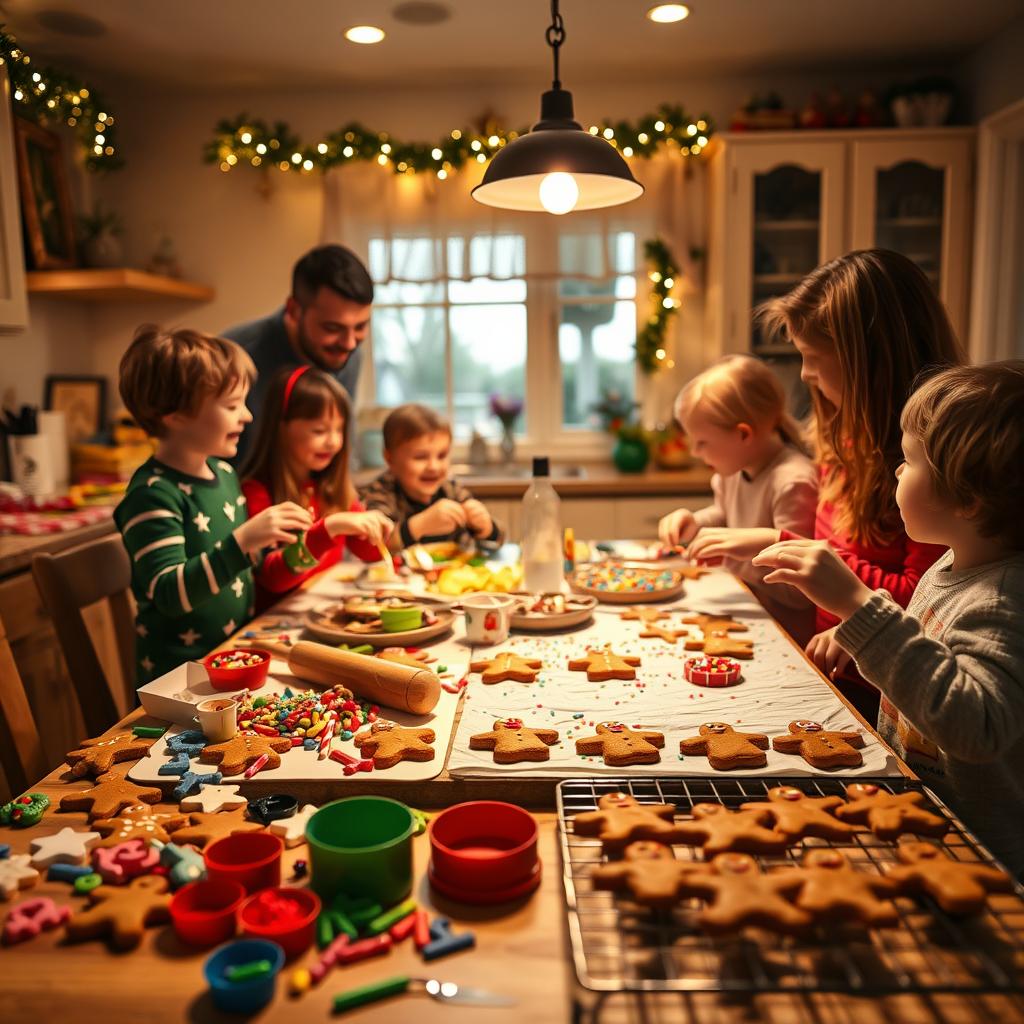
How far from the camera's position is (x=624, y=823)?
0.86 m

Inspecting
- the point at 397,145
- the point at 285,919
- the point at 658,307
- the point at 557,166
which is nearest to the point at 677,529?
the point at 557,166

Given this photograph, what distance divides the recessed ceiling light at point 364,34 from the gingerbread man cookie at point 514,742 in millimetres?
2937

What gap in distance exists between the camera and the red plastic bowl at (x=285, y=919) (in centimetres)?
75

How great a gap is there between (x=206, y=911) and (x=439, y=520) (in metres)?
1.68

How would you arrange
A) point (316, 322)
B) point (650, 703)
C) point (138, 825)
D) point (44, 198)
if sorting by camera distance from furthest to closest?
point (44, 198) < point (316, 322) < point (650, 703) < point (138, 825)

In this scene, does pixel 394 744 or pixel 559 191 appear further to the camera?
pixel 559 191

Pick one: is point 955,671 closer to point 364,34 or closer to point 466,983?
point 466,983

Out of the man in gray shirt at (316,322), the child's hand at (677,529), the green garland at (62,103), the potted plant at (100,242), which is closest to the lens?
the child's hand at (677,529)

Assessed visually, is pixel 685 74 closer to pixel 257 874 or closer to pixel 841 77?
pixel 841 77

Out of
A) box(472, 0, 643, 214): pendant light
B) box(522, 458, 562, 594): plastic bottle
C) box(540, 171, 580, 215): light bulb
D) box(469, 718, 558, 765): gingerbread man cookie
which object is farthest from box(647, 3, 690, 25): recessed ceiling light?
box(469, 718, 558, 765): gingerbread man cookie

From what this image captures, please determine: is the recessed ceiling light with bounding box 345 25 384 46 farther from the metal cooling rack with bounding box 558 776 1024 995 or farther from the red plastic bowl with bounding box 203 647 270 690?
the metal cooling rack with bounding box 558 776 1024 995

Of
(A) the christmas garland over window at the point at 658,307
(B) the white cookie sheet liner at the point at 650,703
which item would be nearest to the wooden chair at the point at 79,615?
(B) the white cookie sheet liner at the point at 650,703

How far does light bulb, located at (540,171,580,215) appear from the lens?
168 centimetres

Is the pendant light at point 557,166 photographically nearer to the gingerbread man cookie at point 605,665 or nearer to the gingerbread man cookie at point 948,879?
the gingerbread man cookie at point 605,665
